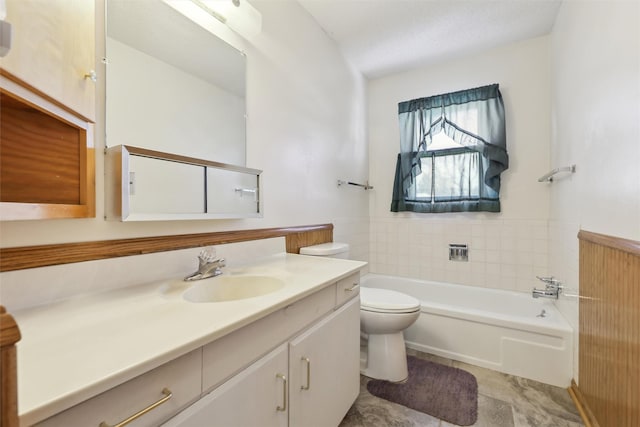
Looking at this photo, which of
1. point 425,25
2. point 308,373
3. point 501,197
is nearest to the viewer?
point 308,373

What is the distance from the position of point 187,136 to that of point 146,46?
1.16 feet

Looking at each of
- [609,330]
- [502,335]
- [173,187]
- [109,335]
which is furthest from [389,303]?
[109,335]

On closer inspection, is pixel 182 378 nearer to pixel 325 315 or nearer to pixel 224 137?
pixel 325 315

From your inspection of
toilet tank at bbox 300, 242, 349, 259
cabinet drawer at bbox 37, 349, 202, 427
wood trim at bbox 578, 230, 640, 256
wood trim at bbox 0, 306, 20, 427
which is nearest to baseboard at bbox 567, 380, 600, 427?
wood trim at bbox 578, 230, 640, 256

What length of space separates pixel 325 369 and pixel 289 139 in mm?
1342

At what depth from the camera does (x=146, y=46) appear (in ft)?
3.58

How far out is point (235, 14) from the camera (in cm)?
135

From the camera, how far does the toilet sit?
66.3 inches

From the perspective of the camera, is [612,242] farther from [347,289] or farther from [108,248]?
[108,248]

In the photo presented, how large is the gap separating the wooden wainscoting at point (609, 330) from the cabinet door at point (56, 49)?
1.78 m

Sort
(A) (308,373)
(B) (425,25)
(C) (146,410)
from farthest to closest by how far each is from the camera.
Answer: (B) (425,25) < (A) (308,373) < (C) (146,410)

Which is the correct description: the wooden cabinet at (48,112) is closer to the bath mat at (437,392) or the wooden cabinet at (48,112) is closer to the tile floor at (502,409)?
the tile floor at (502,409)

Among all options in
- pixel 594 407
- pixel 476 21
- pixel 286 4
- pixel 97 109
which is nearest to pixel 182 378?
pixel 97 109

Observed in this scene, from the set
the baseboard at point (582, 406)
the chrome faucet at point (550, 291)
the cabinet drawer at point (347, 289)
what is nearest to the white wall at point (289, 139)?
the cabinet drawer at point (347, 289)
